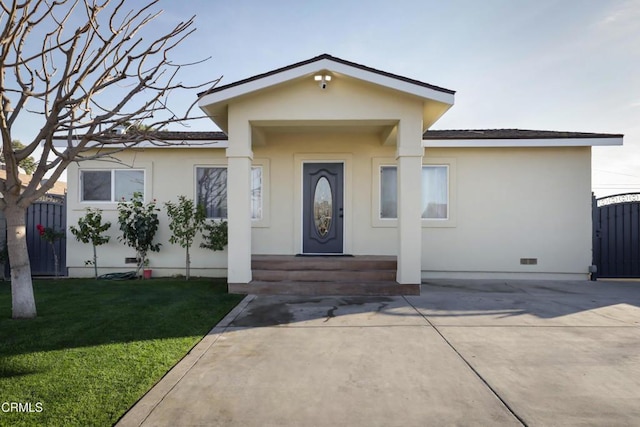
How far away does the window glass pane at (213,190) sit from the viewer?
29.1 feet

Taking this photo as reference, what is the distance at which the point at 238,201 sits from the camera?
→ 6664mm

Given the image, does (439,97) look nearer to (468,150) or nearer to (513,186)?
(468,150)

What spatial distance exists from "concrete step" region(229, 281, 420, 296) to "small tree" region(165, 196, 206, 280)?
7.18 ft

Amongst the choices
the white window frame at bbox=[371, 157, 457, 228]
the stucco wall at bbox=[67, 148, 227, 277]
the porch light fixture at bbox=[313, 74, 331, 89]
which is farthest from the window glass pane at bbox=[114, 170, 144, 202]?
the white window frame at bbox=[371, 157, 457, 228]

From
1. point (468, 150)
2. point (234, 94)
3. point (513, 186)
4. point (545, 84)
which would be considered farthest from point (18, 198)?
point (545, 84)

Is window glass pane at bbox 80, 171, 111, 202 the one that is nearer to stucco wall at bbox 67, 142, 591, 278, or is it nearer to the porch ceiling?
stucco wall at bbox 67, 142, 591, 278

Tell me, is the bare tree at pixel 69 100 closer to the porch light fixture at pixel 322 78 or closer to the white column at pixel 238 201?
the white column at pixel 238 201

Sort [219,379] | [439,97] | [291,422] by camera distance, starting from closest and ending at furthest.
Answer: [291,422], [219,379], [439,97]

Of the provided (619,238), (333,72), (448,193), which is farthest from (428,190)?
(619,238)

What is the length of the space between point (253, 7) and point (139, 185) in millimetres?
5027

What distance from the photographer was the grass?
102 inches

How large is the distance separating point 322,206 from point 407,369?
18.4 ft

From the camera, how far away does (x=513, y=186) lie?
28.3ft

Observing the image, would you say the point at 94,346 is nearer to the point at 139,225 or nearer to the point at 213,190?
the point at 139,225
